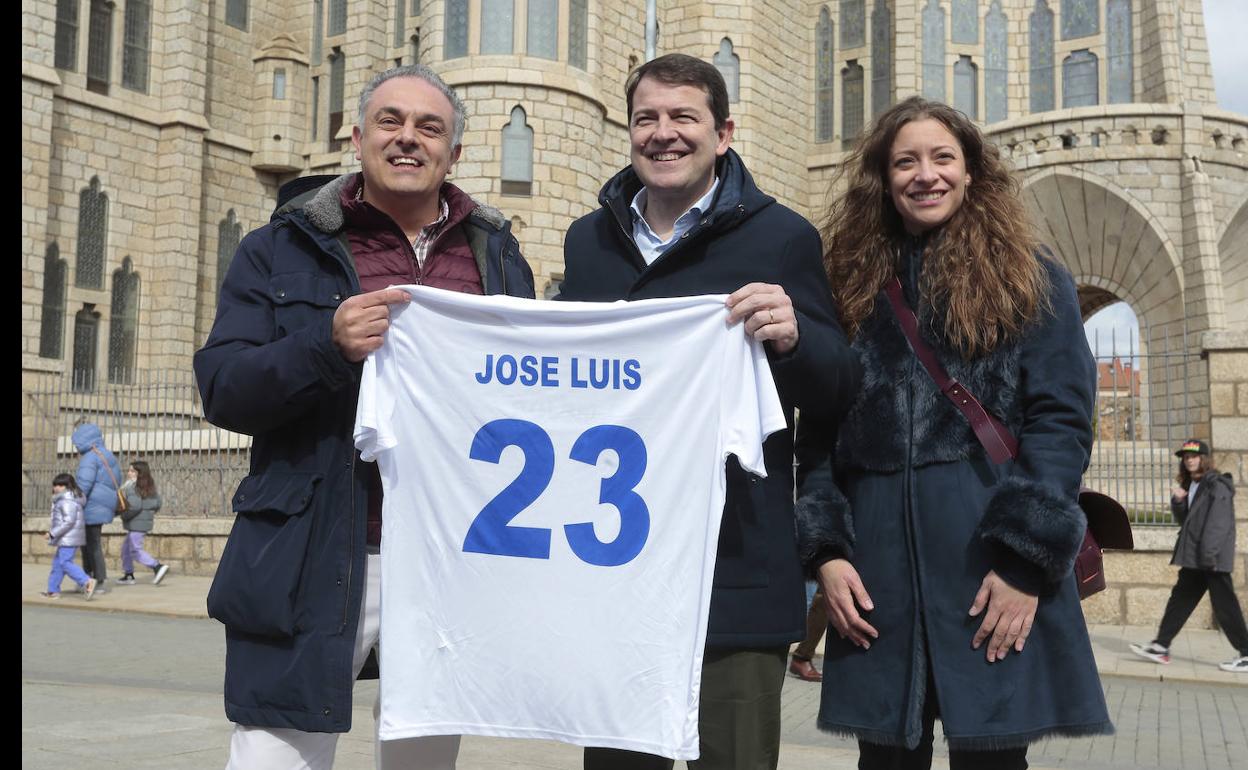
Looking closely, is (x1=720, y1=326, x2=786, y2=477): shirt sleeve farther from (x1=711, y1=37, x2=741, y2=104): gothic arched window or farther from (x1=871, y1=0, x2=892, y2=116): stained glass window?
(x1=871, y1=0, x2=892, y2=116): stained glass window

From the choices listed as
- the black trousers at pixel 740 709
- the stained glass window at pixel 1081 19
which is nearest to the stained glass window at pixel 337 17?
the stained glass window at pixel 1081 19

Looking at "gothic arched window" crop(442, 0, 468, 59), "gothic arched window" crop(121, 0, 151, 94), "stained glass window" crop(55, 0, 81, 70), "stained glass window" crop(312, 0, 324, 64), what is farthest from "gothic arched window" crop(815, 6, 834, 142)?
"stained glass window" crop(55, 0, 81, 70)

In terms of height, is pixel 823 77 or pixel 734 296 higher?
pixel 823 77

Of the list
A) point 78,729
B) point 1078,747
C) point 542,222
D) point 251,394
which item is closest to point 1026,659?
point 251,394

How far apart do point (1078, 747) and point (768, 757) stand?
411 centimetres

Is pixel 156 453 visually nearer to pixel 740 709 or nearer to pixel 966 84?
pixel 740 709

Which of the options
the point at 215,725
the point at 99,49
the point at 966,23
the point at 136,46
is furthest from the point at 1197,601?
the point at 136,46

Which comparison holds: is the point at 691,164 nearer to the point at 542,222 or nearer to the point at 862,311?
the point at 862,311

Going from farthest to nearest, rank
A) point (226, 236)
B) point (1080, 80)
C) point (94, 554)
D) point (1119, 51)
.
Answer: point (226, 236), point (1080, 80), point (1119, 51), point (94, 554)

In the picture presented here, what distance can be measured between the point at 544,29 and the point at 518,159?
2.44m

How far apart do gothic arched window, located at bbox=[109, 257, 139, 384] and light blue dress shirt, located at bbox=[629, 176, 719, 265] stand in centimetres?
2627

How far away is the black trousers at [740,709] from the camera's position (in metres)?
2.81

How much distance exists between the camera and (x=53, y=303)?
84.8 feet

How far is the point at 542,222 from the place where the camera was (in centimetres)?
2138
